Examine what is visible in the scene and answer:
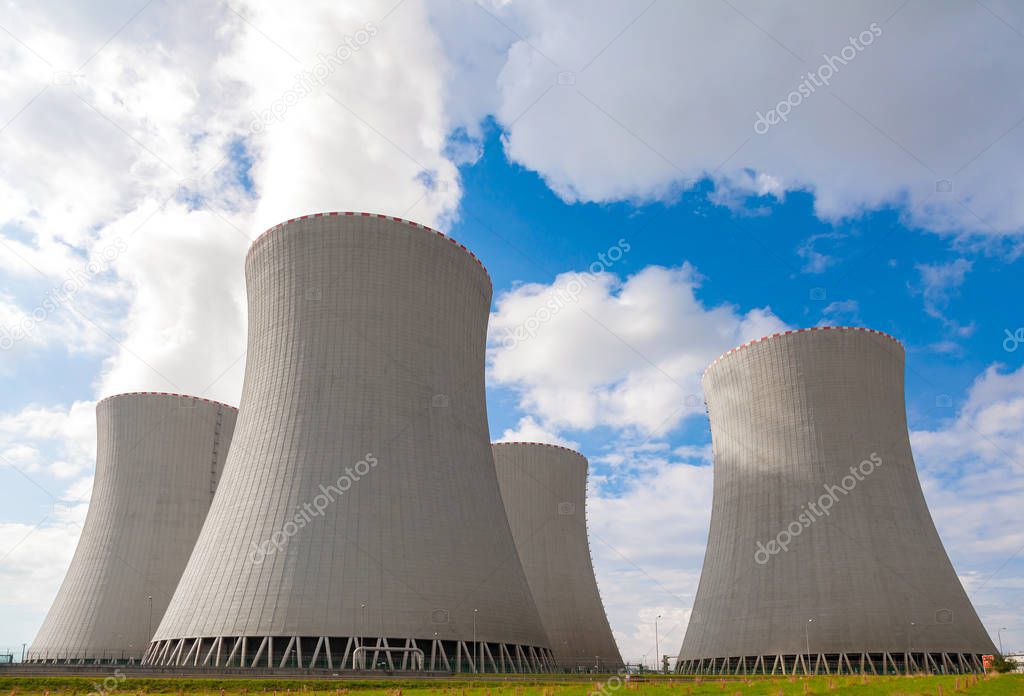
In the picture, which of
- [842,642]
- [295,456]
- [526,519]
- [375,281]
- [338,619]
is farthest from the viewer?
[526,519]

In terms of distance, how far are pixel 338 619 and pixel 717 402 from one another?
64.5 ft

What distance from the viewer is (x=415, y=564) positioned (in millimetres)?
23547

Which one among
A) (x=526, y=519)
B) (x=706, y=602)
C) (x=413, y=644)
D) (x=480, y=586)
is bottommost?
(x=413, y=644)

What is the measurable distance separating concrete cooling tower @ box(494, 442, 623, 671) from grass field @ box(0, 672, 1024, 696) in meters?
19.8

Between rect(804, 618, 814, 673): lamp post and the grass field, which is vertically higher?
rect(804, 618, 814, 673): lamp post

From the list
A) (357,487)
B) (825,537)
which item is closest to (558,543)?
(825,537)

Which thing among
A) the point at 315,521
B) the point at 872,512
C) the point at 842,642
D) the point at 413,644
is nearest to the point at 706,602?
the point at 842,642

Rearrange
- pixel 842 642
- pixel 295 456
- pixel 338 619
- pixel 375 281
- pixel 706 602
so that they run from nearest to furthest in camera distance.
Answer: pixel 338 619 < pixel 295 456 < pixel 375 281 < pixel 842 642 < pixel 706 602

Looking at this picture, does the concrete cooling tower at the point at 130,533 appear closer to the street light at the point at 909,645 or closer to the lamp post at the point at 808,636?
the lamp post at the point at 808,636

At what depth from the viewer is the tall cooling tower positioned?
2270cm

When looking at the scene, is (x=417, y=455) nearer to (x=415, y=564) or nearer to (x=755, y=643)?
(x=415, y=564)

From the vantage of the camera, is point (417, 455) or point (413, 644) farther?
point (417, 455)

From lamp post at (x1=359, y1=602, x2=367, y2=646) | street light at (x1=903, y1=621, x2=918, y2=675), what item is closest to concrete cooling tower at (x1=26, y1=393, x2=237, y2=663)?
lamp post at (x1=359, y1=602, x2=367, y2=646)

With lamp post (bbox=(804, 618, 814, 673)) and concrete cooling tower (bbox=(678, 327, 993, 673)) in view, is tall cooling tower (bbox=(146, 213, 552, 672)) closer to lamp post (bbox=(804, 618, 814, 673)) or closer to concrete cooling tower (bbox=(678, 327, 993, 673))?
concrete cooling tower (bbox=(678, 327, 993, 673))
